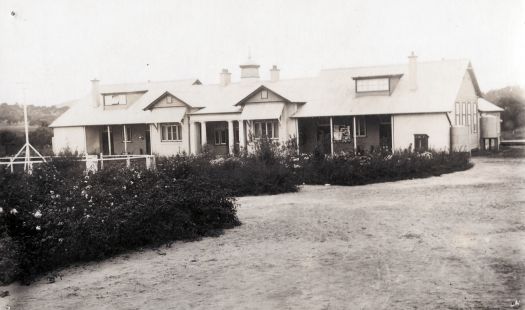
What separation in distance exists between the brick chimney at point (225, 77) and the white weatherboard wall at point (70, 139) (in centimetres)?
1033

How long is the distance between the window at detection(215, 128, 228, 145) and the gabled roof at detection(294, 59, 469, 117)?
20.2 ft

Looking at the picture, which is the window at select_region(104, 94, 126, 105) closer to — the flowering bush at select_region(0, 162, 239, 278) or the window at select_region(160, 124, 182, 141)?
the window at select_region(160, 124, 182, 141)

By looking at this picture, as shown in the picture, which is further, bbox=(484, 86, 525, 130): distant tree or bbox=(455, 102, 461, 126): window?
bbox=(484, 86, 525, 130): distant tree

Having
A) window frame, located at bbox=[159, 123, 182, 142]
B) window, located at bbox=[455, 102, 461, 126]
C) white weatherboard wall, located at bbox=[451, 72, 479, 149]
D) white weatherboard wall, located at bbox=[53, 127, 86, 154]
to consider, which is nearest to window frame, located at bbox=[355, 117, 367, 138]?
window, located at bbox=[455, 102, 461, 126]

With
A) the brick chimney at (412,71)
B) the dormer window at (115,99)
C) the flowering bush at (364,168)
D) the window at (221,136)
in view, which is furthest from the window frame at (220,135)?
the flowering bush at (364,168)

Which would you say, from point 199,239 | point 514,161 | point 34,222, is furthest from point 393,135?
point 34,222

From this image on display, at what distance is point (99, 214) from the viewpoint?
962 cm

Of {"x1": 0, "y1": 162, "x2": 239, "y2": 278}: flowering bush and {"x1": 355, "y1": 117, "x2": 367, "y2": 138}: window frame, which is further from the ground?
{"x1": 355, "y1": 117, "x2": 367, "y2": 138}: window frame

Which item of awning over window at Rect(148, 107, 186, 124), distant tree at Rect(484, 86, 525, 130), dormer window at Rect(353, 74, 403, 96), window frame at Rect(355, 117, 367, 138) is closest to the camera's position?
dormer window at Rect(353, 74, 403, 96)

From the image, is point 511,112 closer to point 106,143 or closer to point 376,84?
point 376,84

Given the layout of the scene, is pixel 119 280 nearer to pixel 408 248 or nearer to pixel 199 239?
pixel 199 239

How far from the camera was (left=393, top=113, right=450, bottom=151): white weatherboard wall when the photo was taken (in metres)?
26.6

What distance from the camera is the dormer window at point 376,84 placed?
29797 millimetres

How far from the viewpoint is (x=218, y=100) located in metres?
34.8
